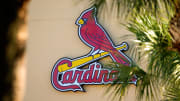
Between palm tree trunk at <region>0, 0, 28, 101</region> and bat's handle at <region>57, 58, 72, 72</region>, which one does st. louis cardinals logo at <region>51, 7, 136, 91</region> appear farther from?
palm tree trunk at <region>0, 0, 28, 101</region>

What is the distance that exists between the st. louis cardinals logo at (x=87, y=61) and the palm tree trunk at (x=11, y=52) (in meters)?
8.24

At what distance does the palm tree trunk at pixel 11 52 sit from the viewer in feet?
10.7

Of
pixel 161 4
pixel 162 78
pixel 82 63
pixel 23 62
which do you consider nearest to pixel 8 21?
pixel 23 62

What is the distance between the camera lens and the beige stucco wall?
39.1 feet

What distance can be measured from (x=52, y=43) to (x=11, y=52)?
8.96 m

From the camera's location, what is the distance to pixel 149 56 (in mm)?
7566

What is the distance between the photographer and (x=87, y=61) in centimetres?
1180

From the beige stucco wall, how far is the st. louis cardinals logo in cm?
18

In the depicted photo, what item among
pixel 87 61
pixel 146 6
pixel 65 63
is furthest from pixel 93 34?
pixel 146 6

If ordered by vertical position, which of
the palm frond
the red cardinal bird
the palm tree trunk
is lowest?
the palm tree trunk

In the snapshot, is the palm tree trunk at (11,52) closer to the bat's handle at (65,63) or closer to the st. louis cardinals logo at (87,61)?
the st. louis cardinals logo at (87,61)

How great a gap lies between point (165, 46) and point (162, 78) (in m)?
0.58

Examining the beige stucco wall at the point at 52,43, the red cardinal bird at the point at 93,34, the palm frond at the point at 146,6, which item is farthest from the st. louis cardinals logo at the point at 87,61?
the palm frond at the point at 146,6

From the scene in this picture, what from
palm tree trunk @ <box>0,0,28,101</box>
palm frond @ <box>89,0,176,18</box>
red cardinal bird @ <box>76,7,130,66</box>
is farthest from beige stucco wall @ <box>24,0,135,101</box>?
palm tree trunk @ <box>0,0,28,101</box>
